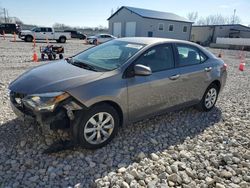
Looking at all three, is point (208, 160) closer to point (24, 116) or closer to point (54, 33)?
point (24, 116)

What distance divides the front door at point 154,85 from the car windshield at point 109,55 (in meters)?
0.26

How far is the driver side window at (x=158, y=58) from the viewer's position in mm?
3834

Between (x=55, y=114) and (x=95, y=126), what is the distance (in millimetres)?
606

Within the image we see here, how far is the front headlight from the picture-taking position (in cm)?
297

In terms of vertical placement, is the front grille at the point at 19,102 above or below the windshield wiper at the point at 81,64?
below

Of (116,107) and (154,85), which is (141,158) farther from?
→ (154,85)

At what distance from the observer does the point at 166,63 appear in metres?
4.12

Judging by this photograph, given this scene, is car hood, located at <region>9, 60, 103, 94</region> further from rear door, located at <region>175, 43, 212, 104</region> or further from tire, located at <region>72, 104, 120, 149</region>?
rear door, located at <region>175, 43, 212, 104</region>

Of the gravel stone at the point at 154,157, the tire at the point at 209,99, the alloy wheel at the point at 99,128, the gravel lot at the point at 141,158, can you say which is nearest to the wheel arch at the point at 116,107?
the alloy wheel at the point at 99,128

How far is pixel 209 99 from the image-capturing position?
17.0 ft

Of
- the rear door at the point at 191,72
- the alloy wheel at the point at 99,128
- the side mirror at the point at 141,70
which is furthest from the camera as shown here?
the rear door at the point at 191,72

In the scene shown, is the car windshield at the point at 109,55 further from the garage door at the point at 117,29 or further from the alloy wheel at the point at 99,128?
the garage door at the point at 117,29

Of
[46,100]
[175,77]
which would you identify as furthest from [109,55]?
[46,100]

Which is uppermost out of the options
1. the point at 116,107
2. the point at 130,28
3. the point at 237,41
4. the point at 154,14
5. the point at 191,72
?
the point at 154,14
